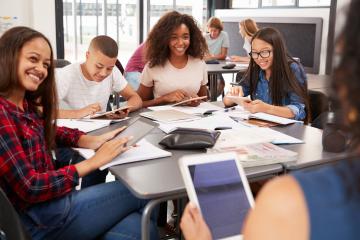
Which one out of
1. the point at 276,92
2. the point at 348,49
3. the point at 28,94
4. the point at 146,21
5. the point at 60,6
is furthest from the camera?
the point at 146,21

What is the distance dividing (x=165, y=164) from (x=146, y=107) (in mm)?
1025

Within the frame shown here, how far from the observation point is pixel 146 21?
5957 mm

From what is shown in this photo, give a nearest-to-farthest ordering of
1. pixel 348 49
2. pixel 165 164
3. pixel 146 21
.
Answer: pixel 348 49 → pixel 165 164 → pixel 146 21

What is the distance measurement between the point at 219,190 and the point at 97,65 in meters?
1.29

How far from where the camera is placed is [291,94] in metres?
2.35

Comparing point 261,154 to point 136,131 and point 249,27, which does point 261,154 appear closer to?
point 136,131

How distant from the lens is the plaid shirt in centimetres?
128

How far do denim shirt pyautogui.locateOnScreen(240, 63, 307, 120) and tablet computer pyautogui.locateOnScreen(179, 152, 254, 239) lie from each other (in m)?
1.17

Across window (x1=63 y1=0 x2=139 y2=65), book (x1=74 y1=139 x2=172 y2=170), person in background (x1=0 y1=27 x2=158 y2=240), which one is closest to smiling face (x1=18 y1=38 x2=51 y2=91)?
person in background (x1=0 y1=27 x2=158 y2=240)

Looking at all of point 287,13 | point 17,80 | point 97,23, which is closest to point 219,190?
point 17,80

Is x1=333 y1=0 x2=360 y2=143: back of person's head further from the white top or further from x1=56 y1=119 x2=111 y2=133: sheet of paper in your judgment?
the white top

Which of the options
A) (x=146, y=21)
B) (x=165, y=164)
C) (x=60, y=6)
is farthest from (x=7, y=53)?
(x=146, y=21)

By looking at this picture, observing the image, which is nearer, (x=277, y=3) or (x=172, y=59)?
(x=172, y=59)

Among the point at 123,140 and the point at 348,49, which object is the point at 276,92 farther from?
the point at 348,49
